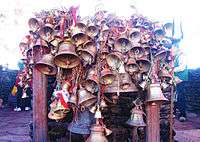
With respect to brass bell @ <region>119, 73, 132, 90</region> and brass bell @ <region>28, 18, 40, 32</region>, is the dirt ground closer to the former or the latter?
brass bell @ <region>28, 18, 40, 32</region>

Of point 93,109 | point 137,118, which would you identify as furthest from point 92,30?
point 137,118

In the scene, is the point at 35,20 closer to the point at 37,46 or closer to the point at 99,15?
the point at 37,46

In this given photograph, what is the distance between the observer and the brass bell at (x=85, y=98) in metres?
4.08

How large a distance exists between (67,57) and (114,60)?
0.54m

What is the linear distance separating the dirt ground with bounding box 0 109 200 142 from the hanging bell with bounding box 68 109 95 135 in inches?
117

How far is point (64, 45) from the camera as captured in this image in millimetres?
4199

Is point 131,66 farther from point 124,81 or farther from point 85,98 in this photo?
point 85,98

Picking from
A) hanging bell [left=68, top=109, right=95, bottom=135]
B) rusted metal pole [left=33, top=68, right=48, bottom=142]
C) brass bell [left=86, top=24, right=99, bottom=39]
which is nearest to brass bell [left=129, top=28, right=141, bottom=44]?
brass bell [left=86, top=24, right=99, bottom=39]

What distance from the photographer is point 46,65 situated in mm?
4367

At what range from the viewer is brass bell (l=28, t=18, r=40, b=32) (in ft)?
15.2

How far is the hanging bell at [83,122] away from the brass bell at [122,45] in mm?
838


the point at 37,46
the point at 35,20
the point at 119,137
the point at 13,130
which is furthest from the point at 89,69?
the point at 13,130

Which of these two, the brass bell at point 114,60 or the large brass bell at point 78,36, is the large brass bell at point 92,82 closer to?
the brass bell at point 114,60

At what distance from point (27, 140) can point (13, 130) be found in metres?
1.89
